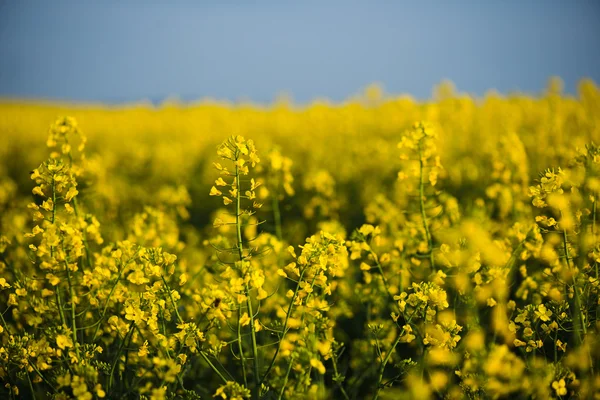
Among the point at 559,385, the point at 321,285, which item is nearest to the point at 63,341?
the point at 321,285

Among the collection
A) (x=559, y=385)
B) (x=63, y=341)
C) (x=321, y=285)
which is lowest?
(x=559, y=385)

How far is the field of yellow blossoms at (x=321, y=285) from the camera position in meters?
1.90

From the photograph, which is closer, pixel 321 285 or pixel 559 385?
pixel 559 385

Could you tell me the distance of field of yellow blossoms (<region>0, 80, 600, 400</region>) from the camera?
1898 millimetres

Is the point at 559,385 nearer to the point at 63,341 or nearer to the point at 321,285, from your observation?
the point at 321,285

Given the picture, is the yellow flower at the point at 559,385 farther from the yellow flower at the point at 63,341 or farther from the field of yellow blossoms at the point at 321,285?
the yellow flower at the point at 63,341

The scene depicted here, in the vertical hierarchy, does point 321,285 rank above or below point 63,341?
above

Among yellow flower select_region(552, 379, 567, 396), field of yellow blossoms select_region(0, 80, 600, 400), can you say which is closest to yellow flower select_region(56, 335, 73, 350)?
field of yellow blossoms select_region(0, 80, 600, 400)

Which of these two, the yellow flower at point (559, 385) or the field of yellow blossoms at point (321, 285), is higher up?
the field of yellow blossoms at point (321, 285)

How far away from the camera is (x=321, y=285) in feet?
6.63

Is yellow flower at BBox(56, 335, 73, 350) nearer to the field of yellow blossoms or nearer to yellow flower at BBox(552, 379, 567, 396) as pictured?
the field of yellow blossoms

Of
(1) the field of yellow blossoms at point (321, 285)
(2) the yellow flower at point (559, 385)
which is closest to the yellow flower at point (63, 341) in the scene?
(1) the field of yellow blossoms at point (321, 285)

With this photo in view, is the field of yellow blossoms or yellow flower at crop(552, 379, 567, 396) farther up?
the field of yellow blossoms

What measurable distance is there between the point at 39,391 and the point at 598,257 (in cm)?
250
